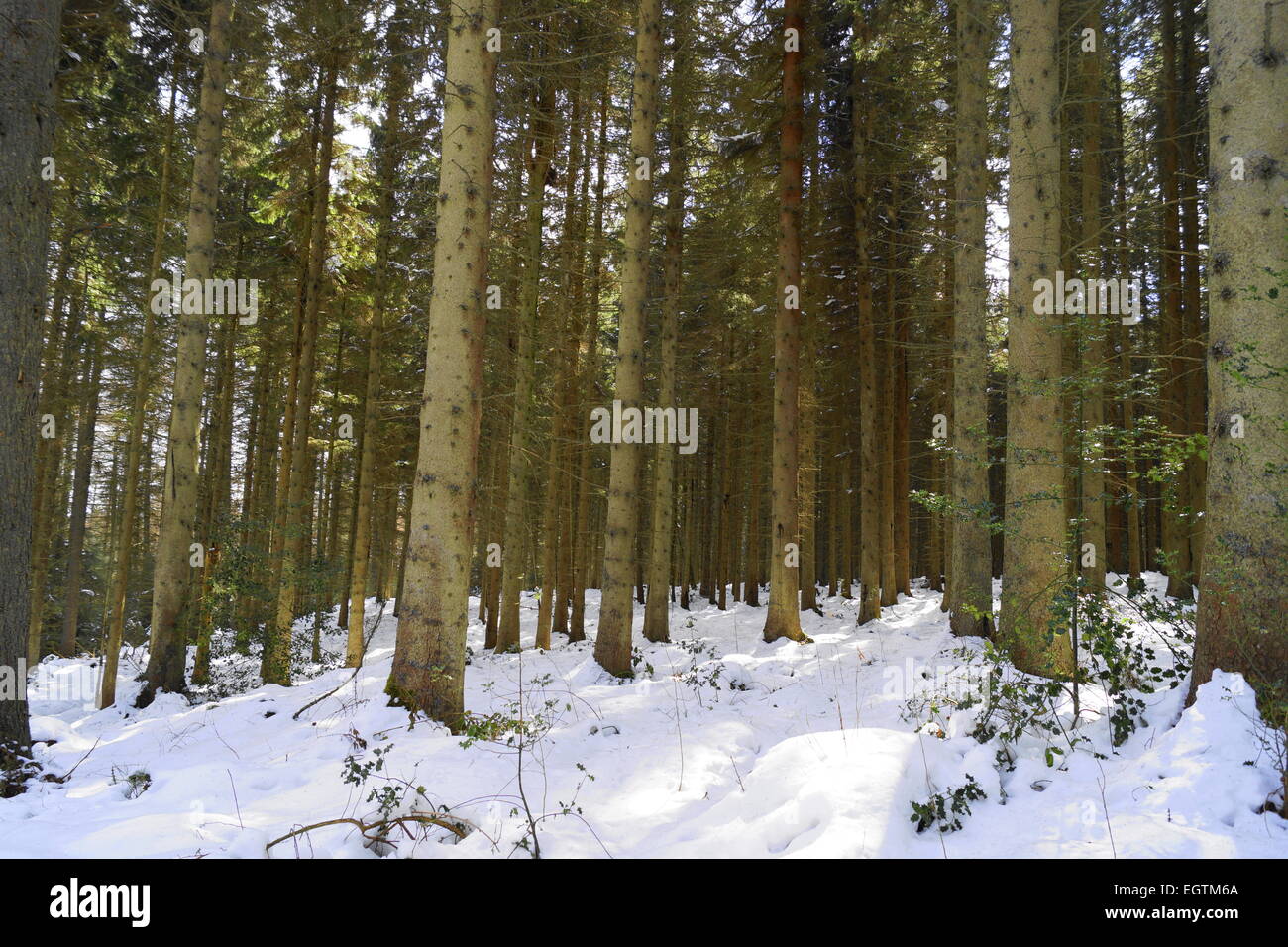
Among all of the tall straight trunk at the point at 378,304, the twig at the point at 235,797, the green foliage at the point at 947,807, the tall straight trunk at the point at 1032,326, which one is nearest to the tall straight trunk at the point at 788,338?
the tall straight trunk at the point at 1032,326

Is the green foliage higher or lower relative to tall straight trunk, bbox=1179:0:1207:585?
lower

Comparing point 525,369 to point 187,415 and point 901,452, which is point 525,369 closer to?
point 187,415

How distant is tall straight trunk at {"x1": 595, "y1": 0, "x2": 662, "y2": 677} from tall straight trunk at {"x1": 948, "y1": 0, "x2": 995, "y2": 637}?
502 cm

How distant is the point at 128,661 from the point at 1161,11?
30.1m

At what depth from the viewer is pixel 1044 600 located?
6121mm

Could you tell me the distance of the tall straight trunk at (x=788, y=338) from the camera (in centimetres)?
1172

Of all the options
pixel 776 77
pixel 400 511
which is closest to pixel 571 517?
pixel 776 77

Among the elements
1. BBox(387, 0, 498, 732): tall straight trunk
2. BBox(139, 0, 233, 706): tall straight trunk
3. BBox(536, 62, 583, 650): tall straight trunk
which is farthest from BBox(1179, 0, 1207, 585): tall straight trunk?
BBox(139, 0, 233, 706): tall straight trunk

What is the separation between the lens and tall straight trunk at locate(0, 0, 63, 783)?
4.90 metres

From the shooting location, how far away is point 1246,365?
165 inches

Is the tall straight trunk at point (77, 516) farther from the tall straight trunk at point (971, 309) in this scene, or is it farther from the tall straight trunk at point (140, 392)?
the tall straight trunk at point (971, 309)

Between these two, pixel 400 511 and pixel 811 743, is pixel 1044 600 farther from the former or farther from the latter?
pixel 400 511

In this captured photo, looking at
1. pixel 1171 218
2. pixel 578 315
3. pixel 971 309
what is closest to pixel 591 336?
pixel 578 315

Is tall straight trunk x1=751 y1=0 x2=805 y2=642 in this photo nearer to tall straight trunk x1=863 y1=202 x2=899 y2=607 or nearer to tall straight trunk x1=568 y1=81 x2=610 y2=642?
tall straight trunk x1=568 y1=81 x2=610 y2=642
